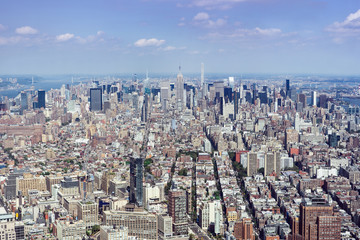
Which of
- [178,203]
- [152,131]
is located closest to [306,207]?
[178,203]

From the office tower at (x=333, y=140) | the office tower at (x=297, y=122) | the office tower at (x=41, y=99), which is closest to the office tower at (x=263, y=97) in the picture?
the office tower at (x=297, y=122)

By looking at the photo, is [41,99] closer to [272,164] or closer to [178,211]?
[272,164]

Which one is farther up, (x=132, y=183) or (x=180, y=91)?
(x=180, y=91)

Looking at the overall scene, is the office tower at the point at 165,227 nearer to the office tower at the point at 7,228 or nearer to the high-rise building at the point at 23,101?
the office tower at the point at 7,228

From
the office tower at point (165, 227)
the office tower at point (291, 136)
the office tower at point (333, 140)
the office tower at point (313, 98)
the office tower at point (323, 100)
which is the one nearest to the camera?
the office tower at point (165, 227)

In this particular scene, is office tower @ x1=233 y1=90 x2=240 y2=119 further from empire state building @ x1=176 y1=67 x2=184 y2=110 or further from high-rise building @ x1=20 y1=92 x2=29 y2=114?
high-rise building @ x1=20 y1=92 x2=29 y2=114

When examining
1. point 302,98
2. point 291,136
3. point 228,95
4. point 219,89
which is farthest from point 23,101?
point 302,98
